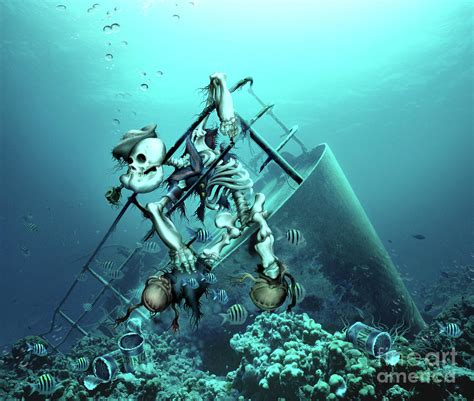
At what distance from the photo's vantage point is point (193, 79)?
105ft

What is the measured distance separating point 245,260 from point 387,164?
289 feet

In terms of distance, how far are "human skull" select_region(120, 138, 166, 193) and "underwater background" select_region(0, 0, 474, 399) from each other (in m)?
2.96

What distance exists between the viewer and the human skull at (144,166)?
2.10m

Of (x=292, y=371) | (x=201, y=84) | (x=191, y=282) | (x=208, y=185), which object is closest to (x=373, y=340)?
(x=292, y=371)

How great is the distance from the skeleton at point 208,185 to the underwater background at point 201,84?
243cm

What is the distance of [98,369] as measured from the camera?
16.0 feet

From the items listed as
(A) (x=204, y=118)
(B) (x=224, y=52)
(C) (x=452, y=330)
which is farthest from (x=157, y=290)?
(B) (x=224, y=52)

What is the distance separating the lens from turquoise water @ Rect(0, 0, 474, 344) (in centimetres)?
2400

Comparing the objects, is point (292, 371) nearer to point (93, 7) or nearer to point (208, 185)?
point (208, 185)

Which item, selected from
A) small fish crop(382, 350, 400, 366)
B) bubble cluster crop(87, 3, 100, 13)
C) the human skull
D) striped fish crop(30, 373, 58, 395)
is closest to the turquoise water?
bubble cluster crop(87, 3, 100, 13)

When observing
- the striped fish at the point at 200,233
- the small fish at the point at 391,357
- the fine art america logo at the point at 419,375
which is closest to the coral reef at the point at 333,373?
the fine art america logo at the point at 419,375

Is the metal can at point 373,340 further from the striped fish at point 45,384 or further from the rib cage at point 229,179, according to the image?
the striped fish at point 45,384

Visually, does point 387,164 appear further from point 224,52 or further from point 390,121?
point 224,52

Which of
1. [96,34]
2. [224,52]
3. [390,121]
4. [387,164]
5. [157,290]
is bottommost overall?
[387,164]
